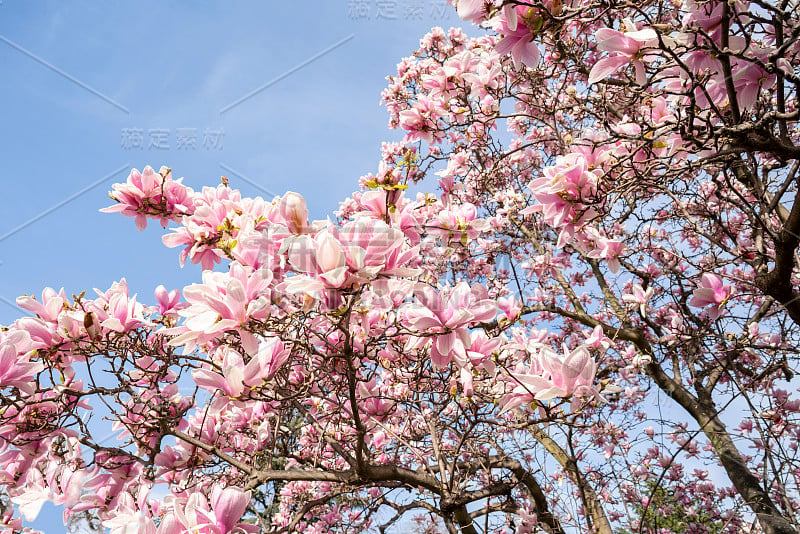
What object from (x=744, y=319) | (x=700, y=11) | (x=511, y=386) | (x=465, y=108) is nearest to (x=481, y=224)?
(x=511, y=386)

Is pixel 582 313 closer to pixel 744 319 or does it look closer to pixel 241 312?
pixel 744 319

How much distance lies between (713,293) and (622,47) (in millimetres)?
1417

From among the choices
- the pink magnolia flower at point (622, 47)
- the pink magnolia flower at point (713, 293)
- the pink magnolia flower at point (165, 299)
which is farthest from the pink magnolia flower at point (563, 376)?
the pink magnolia flower at point (165, 299)

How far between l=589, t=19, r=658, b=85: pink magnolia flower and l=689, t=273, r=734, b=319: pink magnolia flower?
48.5 inches

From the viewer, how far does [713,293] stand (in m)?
2.30

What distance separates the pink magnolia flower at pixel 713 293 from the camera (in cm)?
229

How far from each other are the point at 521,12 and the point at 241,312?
1201 millimetres

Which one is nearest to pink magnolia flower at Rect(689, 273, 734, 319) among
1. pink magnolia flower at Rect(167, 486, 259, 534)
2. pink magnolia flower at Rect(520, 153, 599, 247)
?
pink magnolia flower at Rect(520, 153, 599, 247)

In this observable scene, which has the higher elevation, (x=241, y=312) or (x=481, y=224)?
(x=481, y=224)

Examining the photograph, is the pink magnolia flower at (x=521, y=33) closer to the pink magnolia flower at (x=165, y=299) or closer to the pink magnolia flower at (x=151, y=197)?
the pink magnolia flower at (x=151, y=197)

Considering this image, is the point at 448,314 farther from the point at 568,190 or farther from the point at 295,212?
the point at 568,190

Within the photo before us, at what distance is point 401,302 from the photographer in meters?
2.04

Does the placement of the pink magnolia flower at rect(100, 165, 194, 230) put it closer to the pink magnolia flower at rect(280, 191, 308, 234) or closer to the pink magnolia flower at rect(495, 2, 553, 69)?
the pink magnolia flower at rect(280, 191, 308, 234)

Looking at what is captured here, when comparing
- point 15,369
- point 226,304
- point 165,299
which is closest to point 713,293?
point 226,304
